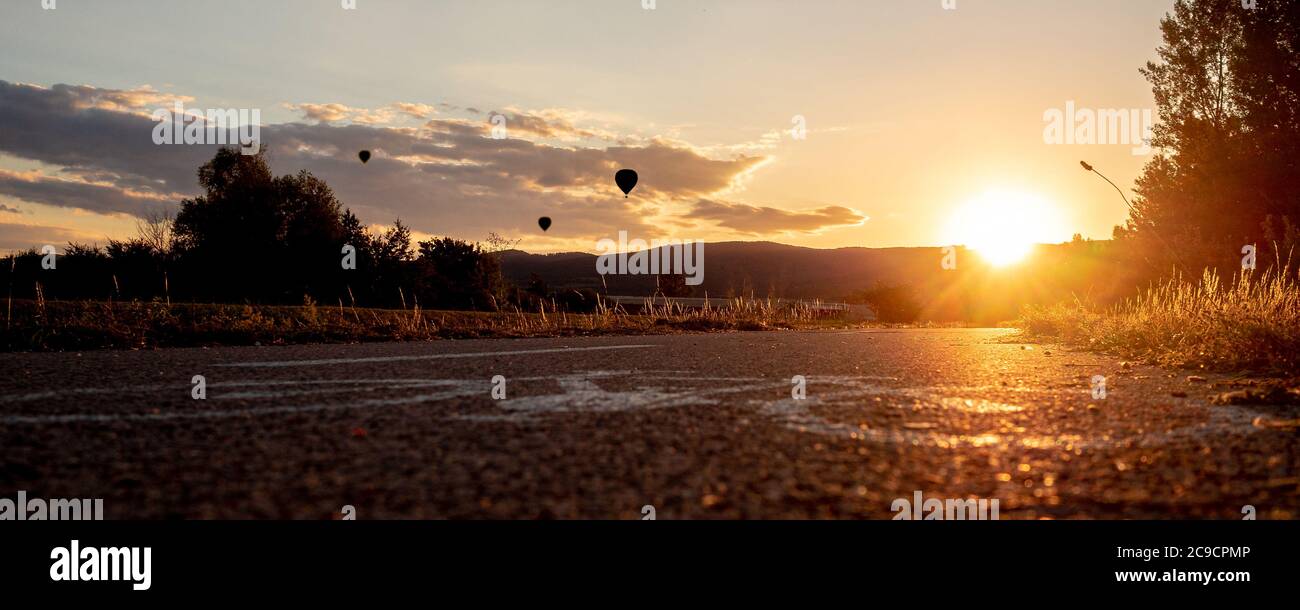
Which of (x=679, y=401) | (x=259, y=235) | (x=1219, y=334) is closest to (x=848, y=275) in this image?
(x=259, y=235)

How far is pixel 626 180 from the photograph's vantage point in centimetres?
3155

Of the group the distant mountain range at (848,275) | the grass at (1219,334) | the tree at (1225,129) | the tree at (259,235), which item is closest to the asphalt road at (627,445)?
the grass at (1219,334)

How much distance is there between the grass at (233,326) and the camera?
33.7 ft

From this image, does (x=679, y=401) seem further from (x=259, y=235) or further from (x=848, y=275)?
(x=848, y=275)

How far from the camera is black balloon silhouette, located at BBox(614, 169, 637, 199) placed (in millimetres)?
31344

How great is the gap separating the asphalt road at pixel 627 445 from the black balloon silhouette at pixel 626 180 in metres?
25.1

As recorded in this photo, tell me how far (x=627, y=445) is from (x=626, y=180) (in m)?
28.5

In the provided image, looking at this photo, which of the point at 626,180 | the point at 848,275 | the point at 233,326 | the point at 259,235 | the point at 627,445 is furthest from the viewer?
the point at 848,275

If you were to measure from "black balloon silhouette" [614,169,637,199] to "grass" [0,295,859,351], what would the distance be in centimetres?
1445

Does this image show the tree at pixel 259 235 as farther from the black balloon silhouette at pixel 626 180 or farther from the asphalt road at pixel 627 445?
the asphalt road at pixel 627 445
